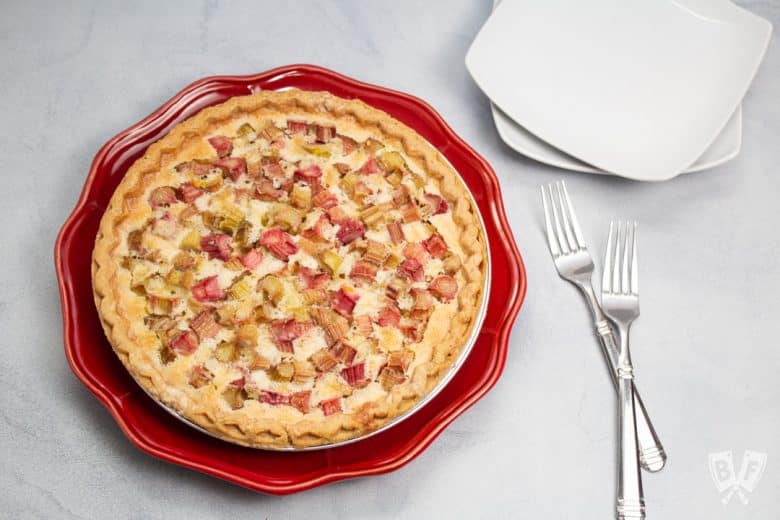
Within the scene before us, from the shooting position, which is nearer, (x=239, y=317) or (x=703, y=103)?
(x=239, y=317)

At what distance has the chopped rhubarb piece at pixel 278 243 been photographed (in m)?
2.68

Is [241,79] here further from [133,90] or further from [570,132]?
[570,132]

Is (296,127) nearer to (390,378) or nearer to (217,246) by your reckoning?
(217,246)

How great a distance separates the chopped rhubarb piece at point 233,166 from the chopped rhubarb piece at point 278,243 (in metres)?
0.27

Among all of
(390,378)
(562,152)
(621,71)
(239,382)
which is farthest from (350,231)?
(621,71)

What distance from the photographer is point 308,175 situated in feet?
9.28

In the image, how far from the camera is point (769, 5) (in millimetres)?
3535

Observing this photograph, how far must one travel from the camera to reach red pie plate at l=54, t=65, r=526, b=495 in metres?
2.50

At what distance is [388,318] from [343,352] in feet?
0.62

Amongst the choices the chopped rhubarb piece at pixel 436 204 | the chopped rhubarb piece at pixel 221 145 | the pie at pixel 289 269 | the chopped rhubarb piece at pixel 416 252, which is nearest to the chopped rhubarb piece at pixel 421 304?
the pie at pixel 289 269

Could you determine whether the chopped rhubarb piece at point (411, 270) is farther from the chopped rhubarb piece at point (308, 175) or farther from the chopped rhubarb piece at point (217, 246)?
the chopped rhubarb piece at point (217, 246)

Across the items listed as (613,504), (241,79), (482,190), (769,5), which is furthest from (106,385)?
(769,5)

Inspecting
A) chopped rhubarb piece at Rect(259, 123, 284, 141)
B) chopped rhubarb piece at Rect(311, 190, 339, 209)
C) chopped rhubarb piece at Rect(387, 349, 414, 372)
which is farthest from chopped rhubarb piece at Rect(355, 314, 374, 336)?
chopped rhubarb piece at Rect(259, 123, 284, 141)

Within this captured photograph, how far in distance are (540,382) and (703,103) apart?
4.35 feet
